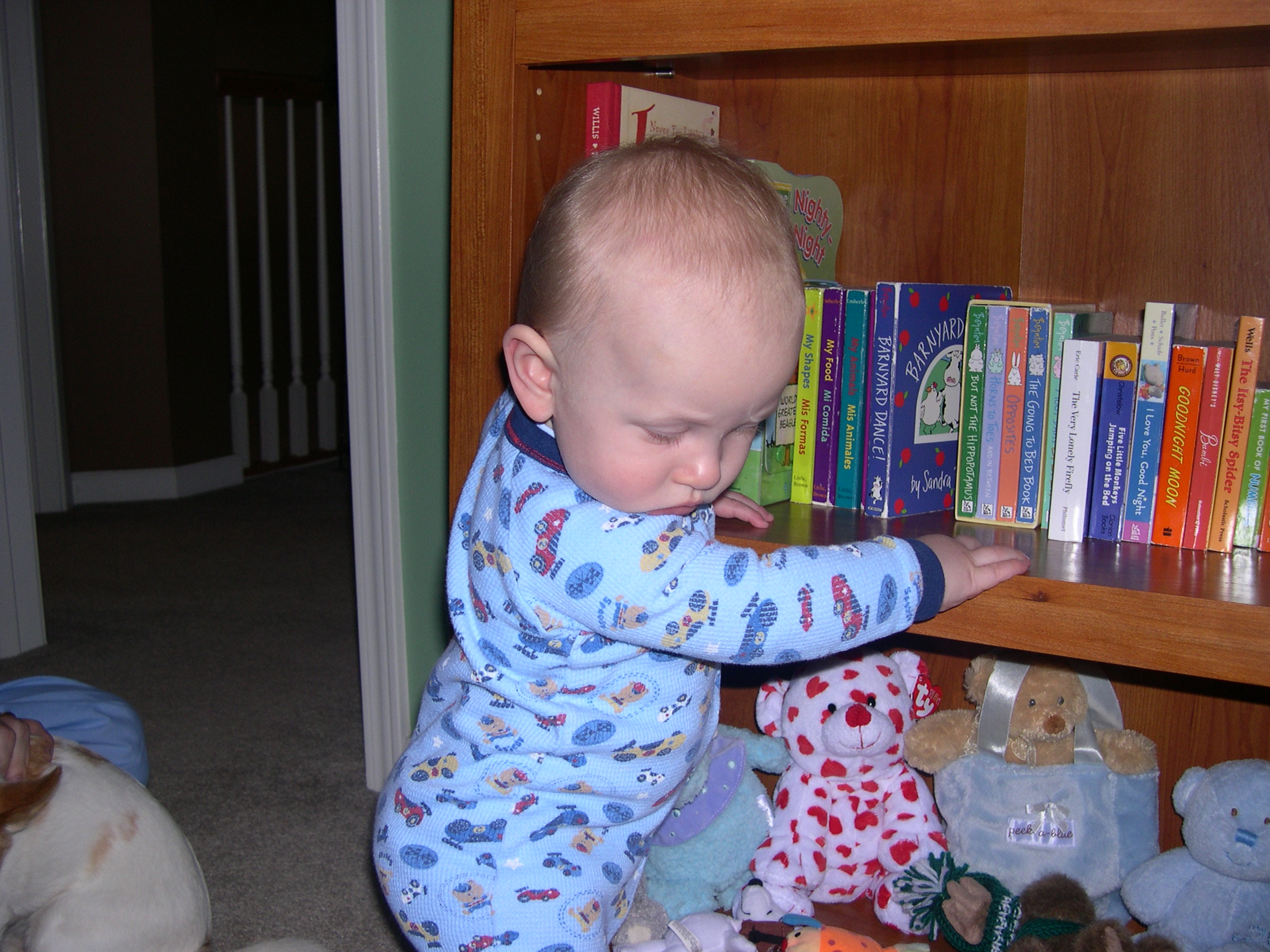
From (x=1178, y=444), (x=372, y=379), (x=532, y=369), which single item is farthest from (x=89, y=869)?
(x=1178, y=444)

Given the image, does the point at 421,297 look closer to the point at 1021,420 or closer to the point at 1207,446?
the point at 1021,420

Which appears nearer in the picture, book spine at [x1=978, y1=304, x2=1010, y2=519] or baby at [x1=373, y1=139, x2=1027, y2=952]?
baby at [x1=373, y1=139, x2=1027, y2=952]

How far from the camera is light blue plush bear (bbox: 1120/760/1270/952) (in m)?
0.99

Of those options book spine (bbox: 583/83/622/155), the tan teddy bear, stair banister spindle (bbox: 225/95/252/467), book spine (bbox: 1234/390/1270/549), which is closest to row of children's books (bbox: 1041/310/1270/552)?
book spine (bbox: 1234/390/1270/549)

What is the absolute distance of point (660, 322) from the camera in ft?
2.31

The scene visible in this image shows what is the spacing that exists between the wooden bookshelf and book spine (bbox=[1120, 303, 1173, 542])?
0.11 feet

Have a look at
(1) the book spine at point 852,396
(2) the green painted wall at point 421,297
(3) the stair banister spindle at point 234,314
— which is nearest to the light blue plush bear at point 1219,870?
(1) the book spine at point 852,396

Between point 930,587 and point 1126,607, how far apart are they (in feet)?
0.46

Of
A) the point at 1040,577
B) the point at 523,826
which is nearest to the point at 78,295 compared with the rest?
the point at 523,826

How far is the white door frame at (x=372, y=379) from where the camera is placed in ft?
4.42

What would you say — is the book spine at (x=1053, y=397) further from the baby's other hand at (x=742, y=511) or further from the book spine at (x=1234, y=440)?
the baby's other hand at (x=742, y=511)

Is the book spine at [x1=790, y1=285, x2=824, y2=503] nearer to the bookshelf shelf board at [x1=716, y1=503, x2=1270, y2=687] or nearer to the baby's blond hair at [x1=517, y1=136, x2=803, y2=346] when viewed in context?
the bookshelf shelf board at [x1=716, y1=503, x2=1270, y2=687]

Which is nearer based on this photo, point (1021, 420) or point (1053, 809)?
point (1021, 420)

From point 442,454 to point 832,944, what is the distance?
0.80 m
